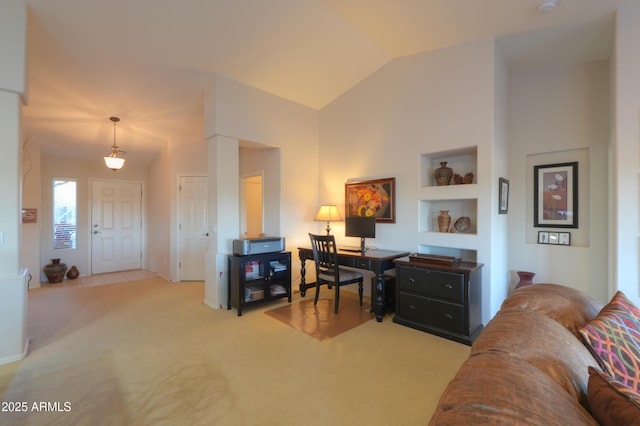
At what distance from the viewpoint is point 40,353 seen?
2572 mm

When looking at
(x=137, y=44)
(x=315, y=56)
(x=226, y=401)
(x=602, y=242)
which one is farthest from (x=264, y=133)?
(x=602, y=242)

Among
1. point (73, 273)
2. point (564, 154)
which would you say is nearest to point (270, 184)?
point (564, 154)

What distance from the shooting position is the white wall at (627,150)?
2.46 meters

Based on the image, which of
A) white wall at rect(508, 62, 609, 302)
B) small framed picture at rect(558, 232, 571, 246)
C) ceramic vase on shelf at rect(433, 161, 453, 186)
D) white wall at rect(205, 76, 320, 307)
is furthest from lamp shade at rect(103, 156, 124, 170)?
small framed picture at rect(558, 232, 571, 246)

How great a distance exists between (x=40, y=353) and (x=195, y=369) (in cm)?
154

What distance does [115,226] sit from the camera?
6070mm

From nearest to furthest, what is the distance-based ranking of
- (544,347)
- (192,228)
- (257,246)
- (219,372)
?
(544,347) → (219,372) → (257,246) → (192,228)

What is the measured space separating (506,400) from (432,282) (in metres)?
2.47

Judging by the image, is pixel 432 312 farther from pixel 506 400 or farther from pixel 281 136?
pixel 281 136

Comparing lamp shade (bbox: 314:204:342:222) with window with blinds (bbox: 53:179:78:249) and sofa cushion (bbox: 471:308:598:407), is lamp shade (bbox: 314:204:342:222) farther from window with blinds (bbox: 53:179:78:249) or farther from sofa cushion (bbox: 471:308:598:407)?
window with blinds (bbox: 53:179:78:249)

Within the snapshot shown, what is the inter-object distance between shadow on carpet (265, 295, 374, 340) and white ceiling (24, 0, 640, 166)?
3.16 m

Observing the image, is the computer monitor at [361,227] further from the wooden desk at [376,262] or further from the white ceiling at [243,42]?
the white ceiling at [243,42]

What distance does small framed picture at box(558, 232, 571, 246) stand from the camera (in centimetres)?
330

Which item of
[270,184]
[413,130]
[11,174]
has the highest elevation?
[413,130]
